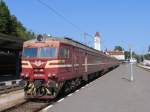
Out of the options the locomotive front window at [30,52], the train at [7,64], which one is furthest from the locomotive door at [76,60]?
the train at [7,64]

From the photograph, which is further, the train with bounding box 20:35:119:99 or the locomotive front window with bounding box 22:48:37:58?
the locomotive front window with bounding box 22:48:37:58

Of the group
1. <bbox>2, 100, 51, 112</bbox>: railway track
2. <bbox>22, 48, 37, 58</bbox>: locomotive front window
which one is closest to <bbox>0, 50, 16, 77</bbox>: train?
<bbox>22, 48, 37, 58</bbox>: locomotive front window

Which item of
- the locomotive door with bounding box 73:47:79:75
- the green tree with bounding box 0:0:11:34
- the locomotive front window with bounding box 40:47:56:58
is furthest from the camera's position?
the green tree with bounding box 0:0:11:34

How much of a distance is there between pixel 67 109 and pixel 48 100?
4.08m

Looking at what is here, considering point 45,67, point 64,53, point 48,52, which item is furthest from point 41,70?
point 64,53

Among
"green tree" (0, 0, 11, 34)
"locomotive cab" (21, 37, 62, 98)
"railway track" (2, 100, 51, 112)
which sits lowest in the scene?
"railway track" (2, 100, 51, 112)

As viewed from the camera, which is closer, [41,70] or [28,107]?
[28,107]

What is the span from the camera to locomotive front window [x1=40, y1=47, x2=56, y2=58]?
18188 millimetres

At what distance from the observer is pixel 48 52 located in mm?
18328

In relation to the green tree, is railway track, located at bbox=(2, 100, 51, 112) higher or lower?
lower

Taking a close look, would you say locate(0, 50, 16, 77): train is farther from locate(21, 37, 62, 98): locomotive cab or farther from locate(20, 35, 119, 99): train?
locate(21, 37, 62, 98): locomotive cab

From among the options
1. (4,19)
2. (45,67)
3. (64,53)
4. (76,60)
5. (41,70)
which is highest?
(4,19)

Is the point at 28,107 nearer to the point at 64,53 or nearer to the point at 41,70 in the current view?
the point at 41,70

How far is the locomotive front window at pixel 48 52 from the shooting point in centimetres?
1819
